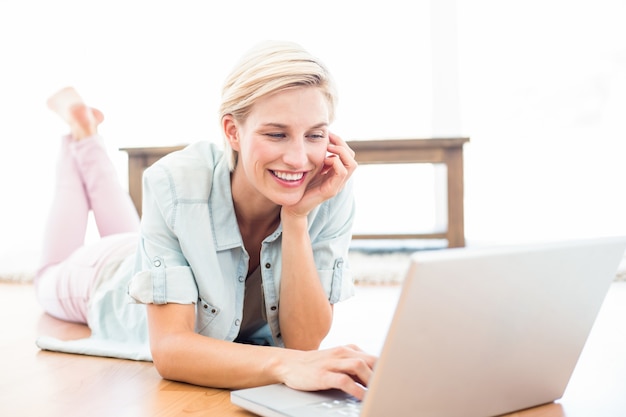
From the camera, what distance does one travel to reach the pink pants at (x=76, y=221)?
8.00 feet

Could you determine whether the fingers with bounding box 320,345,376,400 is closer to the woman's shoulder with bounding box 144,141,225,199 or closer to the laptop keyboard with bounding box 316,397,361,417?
the laptop keyboard with bounding box 316,397,361,417

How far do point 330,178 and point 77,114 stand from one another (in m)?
1.79

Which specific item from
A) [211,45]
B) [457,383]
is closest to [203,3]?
[211,45]

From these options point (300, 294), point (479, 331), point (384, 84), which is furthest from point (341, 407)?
point (384, 84)

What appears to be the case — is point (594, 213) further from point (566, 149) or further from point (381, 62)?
point (381, 62)

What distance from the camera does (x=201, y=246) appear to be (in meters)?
1.52

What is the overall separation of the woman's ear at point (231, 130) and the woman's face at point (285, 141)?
16mm

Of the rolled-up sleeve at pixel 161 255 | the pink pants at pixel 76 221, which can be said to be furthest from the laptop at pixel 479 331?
the pink pants at pixel 76 221

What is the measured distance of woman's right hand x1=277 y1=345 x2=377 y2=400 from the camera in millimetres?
1174

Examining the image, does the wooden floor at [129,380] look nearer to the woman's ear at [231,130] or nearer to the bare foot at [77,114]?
the woman's ear at [231,130]

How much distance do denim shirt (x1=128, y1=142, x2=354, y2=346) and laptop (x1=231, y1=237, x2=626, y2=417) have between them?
0.35 m

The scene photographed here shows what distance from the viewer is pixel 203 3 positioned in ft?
16.3

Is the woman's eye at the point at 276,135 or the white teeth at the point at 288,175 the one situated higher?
the woman's eye at the point at 276,135

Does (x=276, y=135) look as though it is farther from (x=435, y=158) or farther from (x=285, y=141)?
(x=435, y=158)
